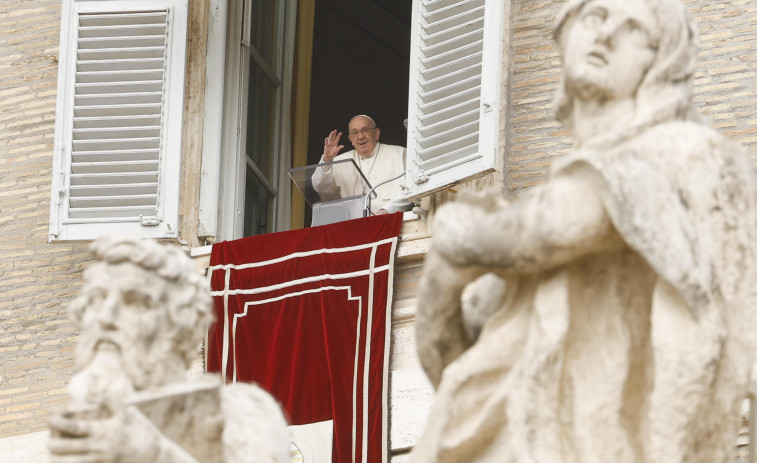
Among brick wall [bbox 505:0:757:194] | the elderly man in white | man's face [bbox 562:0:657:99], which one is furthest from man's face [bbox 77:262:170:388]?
the elderly man in white

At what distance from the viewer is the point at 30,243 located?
17328 mm

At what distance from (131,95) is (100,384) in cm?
989

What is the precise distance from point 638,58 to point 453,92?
844 centimetres

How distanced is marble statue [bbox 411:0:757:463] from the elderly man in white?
29.2ft

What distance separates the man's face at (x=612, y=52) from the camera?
7688 mm

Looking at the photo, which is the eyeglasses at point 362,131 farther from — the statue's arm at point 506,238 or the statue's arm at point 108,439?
the statue's arm at point 108,439

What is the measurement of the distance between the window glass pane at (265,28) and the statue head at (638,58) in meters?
10.2

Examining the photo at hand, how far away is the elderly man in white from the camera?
1702 centimetres

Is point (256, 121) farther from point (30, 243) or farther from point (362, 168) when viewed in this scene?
point (30, 243)

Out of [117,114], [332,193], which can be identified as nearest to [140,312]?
[332,193]

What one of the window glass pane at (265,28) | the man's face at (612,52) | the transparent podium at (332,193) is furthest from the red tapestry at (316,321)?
the man's face at (612,52)

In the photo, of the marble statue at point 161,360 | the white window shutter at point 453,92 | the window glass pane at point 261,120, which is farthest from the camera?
the window glass pane at point 261,120

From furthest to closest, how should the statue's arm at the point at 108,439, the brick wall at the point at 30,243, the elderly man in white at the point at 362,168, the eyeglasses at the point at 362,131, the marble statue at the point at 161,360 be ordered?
the eyeglasses at the point at 362,131, the elderly man in white at the point at 362,168, the brick wall at the point at 30,243, the marble statue at the point at 161,360, the statue's arm at the point at 108,439

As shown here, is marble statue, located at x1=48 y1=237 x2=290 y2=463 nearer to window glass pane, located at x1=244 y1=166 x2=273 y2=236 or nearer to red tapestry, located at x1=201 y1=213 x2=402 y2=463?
red tapestry, located at x1=201 y1=213 x2=402 y2=463
